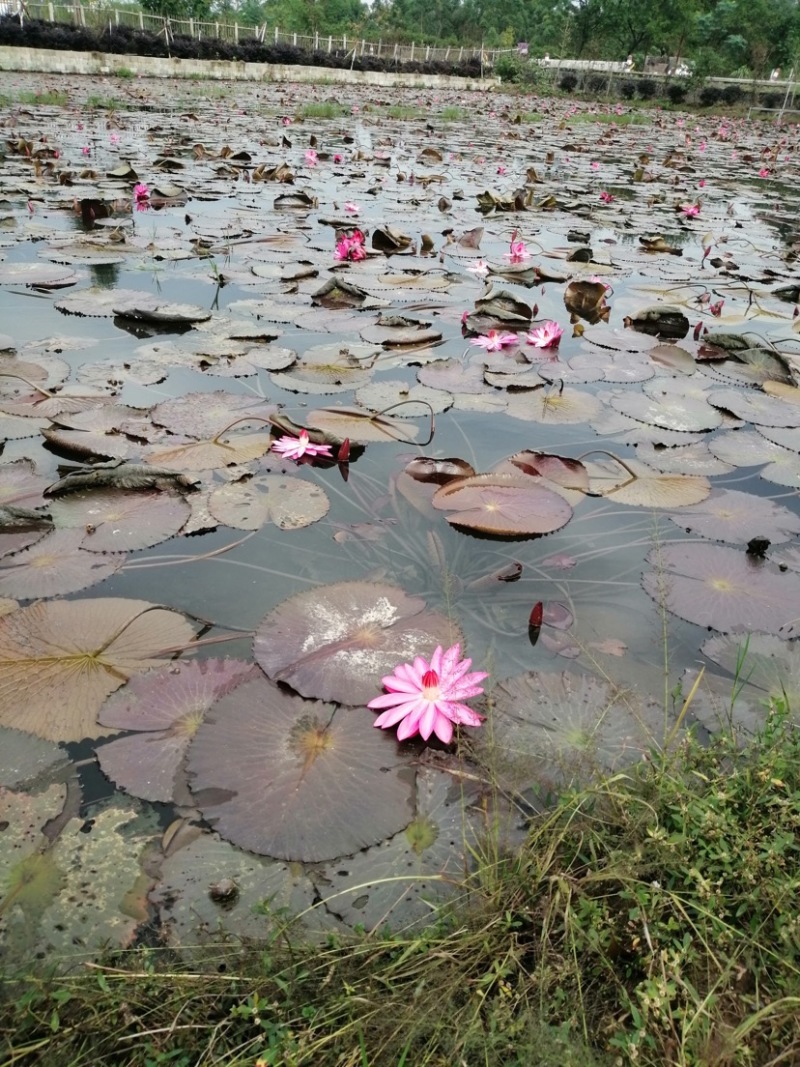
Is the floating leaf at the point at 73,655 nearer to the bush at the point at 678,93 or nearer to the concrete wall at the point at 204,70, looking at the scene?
the concrete wall at the point at 204,70

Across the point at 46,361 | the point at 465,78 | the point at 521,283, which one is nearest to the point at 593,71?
the point at 465,78

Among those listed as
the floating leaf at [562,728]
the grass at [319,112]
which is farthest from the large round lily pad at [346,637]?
the grass at [319,112]

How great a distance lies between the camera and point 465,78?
102ft

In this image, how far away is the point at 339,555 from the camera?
1.71 meters

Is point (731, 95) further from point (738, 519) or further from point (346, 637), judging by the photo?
point (346, 637)

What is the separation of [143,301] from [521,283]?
Answer: 2.08 m

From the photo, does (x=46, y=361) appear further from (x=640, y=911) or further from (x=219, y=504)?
(x=640, y=911)

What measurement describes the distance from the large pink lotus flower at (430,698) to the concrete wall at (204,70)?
79.0 feet

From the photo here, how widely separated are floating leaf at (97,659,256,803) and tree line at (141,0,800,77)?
115 ft

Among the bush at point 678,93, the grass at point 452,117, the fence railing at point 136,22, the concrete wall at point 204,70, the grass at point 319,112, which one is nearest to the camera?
the grass at point 319,112

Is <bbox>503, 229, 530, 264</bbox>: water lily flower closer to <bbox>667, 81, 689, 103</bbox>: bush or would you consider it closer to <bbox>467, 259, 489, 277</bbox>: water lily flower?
<bbox>467, 259, 489, 277</bbox>: water lily flower

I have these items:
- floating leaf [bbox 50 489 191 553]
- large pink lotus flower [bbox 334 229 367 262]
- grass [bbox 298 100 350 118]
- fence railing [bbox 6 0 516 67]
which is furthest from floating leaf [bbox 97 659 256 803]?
fence railing [bbox 6 0 516 67]

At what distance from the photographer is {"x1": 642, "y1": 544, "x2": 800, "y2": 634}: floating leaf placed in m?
1.54

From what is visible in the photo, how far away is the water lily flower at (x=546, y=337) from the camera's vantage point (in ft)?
9.75
